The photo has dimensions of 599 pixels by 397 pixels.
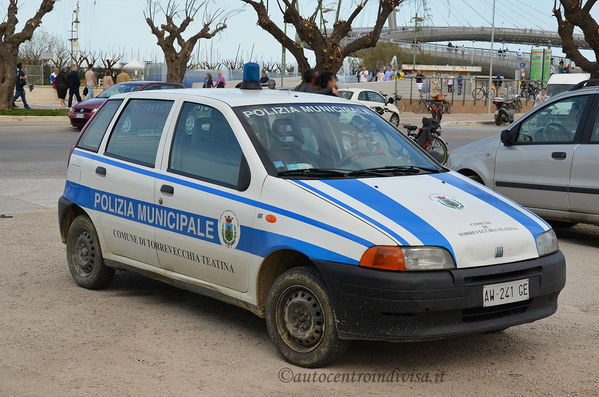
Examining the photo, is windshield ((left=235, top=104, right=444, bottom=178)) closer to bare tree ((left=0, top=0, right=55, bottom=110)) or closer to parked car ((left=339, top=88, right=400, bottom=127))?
parked car ((left=339, top=88, right=400, bottom=127))

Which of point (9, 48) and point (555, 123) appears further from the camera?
point (9, 48)

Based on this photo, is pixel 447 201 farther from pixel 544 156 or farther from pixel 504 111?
pixel 504 111

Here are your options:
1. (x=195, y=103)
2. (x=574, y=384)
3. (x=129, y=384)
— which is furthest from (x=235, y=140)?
(x=574, y=384)

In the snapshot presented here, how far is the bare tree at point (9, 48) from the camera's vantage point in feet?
102

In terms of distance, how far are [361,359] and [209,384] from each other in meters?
0.94

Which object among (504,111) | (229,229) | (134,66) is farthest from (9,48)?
(134,66)

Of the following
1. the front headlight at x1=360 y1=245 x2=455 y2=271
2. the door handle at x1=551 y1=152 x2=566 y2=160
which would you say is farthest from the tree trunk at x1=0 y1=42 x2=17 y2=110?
the front headlight at x1=360 y1=245 x2=455 y2=271

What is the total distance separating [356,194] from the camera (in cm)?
493

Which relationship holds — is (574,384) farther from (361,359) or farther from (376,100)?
(376,100)

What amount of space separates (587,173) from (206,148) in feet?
15.5

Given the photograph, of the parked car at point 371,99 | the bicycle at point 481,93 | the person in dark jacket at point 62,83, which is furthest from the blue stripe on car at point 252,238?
the bicycle at point 481,93

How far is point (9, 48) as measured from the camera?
1243 inches

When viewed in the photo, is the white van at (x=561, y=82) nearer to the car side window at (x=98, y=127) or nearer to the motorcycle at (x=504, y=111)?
the motorcycle at (x=504, y=111)

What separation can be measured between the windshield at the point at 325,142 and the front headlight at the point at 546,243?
94 centimetres
